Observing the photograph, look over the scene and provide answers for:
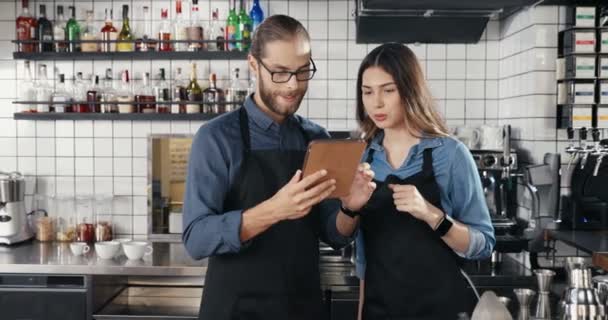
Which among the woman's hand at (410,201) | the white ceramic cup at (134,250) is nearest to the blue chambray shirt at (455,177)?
the woman's hand at (410,201)

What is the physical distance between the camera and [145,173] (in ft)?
13.3

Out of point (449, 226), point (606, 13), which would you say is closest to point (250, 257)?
point (449, 226)

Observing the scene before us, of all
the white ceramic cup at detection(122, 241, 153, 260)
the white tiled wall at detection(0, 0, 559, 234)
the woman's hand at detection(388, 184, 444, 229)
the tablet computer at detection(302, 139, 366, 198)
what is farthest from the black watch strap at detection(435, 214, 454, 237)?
the white tiled wall at detection(0, 0, 559, 234)

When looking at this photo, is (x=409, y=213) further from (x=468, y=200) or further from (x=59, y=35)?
(x=59, y=35)

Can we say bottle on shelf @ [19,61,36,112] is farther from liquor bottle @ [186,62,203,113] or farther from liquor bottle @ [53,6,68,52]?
liquor bottle @ [186,62,203,113]

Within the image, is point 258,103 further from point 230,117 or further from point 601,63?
point 601,63

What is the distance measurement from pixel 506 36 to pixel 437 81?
1.41ft

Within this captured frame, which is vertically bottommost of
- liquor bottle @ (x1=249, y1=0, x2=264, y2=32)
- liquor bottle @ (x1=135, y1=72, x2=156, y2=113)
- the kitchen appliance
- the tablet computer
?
the kitchen appliance

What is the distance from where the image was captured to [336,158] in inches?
66.6

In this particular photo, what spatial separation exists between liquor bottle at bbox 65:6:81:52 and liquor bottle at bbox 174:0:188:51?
534 mm

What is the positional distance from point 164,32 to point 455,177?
2.32 metres

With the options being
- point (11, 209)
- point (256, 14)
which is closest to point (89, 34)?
point (256, 14)

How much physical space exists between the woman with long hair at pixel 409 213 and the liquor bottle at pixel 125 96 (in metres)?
2.10

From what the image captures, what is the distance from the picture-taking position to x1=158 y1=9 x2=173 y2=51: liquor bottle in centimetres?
389
